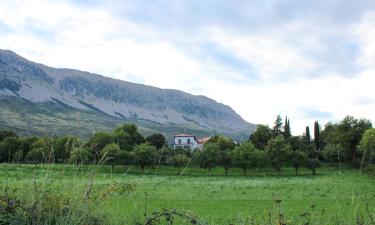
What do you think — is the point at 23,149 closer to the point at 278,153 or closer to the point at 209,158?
the point at 209,158

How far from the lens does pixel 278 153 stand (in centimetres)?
9369

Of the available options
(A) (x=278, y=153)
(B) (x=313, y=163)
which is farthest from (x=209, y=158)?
(B) (x=313, y=163)

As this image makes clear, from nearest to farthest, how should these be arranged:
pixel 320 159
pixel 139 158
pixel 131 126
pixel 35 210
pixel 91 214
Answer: pixel 35 210, pixel 91 214, pixel 139 158, pixel 320 159, pixel 131 126

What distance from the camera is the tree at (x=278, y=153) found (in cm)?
9194

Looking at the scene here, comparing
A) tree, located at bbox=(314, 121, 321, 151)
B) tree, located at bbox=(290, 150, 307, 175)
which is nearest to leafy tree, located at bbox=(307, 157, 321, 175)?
tree, located at bbox=(290, 150, 307, 175)

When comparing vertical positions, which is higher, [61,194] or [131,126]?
[131,126]

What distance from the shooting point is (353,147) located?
377 ft

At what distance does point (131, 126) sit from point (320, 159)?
185 feet

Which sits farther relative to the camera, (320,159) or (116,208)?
(320,159)

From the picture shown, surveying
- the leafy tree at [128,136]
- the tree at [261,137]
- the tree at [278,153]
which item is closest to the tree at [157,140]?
the leafy tree at [128,136]

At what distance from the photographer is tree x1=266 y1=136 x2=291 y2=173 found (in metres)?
91.9

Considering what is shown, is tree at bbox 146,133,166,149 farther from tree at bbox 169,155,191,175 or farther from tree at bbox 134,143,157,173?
tree at bbox 134,143,157,173

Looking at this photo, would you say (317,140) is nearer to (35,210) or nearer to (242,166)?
(242,166)

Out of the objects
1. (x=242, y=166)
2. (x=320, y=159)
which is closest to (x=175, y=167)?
(x=242, y=166)
